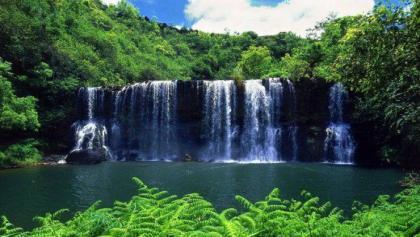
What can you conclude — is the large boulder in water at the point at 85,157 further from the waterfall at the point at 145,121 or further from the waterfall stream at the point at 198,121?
the waterfall at the point at 145,121

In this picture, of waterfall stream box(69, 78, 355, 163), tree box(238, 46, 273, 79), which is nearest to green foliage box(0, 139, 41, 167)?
waterfall stream box(69, 78, 355, 163)

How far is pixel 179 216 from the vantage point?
21.3 ft

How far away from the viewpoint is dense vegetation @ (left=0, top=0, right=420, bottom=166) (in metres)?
11.0

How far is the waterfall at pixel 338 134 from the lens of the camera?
32.7 metres

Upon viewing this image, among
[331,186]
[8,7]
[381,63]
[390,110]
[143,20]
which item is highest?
[143,20]

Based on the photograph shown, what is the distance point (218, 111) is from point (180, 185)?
17.3 m

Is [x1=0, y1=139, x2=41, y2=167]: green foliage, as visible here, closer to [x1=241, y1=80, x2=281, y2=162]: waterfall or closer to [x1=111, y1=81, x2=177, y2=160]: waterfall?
[x1=111, y1=81, x2=177, y2=160]: waterfall

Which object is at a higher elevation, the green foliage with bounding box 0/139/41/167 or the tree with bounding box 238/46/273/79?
the tree with bounding box 238/46/273/79

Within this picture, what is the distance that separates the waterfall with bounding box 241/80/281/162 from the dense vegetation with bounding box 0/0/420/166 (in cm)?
370

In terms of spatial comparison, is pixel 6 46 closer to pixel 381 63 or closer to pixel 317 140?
pixel 317 140

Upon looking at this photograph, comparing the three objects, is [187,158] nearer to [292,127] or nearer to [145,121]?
[145,121]

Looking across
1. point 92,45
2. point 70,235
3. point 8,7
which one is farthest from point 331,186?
point 92,45

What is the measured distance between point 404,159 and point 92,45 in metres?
35.5

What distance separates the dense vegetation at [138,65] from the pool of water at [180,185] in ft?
10.6
